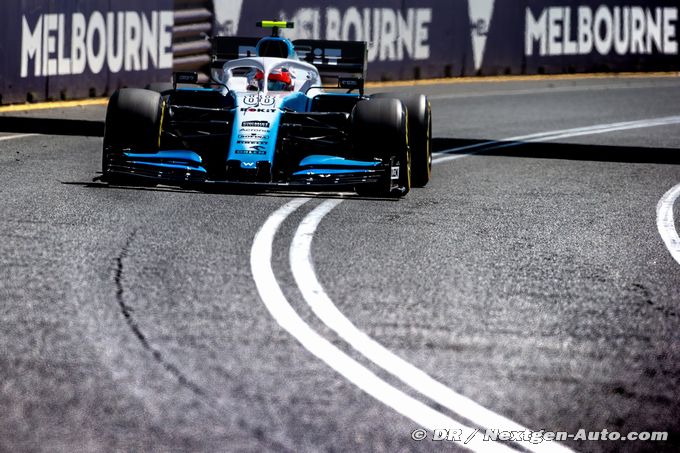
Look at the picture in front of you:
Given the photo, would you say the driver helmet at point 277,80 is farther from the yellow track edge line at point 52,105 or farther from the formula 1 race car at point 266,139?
the yellow track edge line at point 52,105

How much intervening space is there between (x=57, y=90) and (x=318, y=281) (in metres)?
12.4

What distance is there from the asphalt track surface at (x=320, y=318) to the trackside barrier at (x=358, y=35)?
398 cm

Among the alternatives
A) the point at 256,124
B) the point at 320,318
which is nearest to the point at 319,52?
the point at 256,124

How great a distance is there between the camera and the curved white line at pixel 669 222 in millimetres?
8773

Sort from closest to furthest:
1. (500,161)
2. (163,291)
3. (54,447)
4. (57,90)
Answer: (54,447)
(163,291)
(500,161)
(57,90)

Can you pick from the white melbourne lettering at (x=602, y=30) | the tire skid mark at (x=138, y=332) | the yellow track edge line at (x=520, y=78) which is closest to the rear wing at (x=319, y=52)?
the tire skid mark at (x=138, y=332)

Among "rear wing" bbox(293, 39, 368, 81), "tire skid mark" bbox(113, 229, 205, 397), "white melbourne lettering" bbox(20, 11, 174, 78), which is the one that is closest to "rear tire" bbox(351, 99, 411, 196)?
"rear wing" bbox(293, 39, 368, 81)

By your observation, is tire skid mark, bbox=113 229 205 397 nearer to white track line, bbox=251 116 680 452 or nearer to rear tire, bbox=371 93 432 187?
white track line, bbox=251 116 680 452

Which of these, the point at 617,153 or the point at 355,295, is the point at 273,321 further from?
the point at 617,153

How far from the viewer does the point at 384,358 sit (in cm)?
558

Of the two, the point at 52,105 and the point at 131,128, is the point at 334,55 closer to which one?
the point at 131,128

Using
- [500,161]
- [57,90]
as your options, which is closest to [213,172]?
[500,161]

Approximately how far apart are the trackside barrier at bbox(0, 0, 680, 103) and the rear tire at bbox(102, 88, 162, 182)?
2.90m

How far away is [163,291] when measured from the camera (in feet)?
22.0
